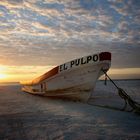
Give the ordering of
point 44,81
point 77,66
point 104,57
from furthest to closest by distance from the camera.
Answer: point 44,81
point 77,66
point 104,57

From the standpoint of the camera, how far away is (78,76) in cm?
1171

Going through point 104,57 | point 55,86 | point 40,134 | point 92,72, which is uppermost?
point 104,57

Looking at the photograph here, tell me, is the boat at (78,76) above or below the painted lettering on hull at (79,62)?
below

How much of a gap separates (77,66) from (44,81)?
3.57 meters

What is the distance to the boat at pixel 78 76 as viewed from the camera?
434 inches

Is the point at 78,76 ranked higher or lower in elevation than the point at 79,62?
lower

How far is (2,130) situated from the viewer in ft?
19.3

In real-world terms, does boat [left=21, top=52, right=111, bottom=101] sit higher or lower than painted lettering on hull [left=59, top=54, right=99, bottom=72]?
lower

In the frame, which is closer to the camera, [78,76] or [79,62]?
[79,62]

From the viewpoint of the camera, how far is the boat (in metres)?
11.0

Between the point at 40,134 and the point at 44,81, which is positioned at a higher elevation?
the point at 44,81

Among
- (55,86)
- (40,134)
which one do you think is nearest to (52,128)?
(40,134)

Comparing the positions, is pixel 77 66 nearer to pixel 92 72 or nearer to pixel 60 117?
pixel 92 72

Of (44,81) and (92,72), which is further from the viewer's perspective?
(44,81)
